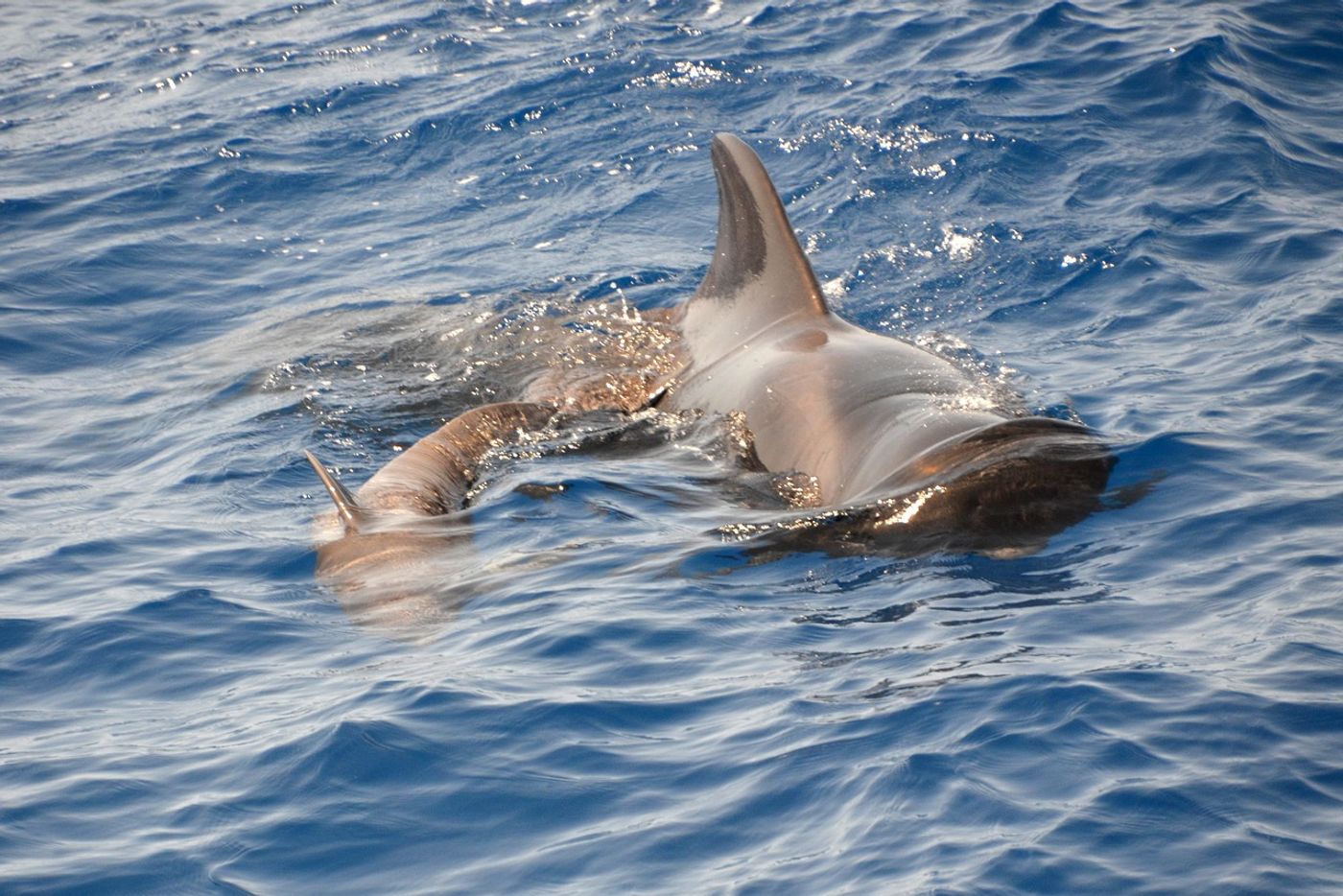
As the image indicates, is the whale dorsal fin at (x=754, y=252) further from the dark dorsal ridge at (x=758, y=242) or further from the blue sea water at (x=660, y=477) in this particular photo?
the blue sea water at (x=660, y=477)

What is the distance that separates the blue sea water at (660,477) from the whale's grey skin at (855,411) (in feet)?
0.98

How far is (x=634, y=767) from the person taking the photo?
6.07 meters

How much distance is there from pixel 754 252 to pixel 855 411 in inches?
87.3

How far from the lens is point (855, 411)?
866 centimetres

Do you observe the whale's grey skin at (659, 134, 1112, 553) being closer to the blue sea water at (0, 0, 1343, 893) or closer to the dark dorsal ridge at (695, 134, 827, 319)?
the dark dorsal ridge at (695, 134, 827, 319)

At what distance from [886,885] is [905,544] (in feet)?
8.71

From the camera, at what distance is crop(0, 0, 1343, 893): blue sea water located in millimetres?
5645

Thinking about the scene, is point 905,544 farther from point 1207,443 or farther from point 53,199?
point 53,199

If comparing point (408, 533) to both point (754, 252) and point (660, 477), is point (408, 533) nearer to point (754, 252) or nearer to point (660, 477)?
point (660, 477)

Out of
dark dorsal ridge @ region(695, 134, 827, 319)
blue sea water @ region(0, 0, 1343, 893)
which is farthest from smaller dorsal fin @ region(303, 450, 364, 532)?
dark dorsal ridge @ region(695, 134, 827, 319)

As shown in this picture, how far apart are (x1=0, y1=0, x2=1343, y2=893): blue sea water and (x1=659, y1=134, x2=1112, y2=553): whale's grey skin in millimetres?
299

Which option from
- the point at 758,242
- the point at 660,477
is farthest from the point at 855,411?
the point at 758,242

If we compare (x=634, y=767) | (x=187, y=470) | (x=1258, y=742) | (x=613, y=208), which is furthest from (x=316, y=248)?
(x=1258, y=742)

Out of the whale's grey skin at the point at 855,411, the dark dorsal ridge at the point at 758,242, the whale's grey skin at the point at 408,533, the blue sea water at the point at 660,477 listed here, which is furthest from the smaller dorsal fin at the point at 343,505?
the dark dorsal ridge at the point at 758,242
